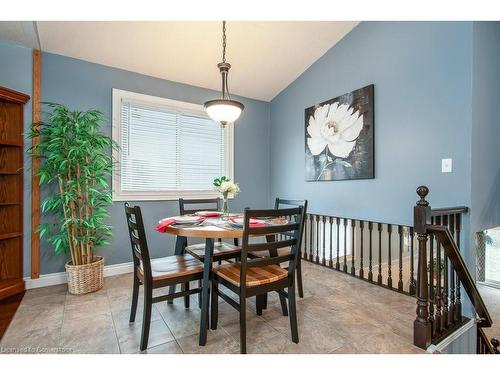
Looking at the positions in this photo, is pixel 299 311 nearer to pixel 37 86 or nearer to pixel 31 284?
pixel 31 284

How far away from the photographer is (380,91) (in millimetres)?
2840

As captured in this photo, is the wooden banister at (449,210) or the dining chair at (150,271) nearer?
the dining chair at (150,271)

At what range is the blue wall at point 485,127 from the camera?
7.28 feet

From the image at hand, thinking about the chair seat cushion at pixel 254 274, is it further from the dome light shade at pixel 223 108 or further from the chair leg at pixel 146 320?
the dome light shade at pixel 223 108

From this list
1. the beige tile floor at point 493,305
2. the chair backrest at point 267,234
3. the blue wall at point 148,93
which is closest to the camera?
the chair backrest at point 267,234

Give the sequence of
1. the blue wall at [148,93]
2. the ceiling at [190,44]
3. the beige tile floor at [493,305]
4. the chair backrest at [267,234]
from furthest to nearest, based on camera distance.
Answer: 1. the blue wall at [148,93]
2. the ceiling at [190,44]
3. the beige tile floor at [493,305]
4. the chair backrest at [267,234]

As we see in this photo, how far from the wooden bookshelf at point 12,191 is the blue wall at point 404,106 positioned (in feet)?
11.1

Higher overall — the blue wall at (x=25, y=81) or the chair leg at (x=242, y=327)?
the blue wall at (x=25, y=81)

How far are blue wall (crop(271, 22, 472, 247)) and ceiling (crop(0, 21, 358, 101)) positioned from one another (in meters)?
0.41

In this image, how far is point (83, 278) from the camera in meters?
2.54

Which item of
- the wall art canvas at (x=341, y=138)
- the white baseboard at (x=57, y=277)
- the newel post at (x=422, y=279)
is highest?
the wall art canvas at (x=341, y=138)

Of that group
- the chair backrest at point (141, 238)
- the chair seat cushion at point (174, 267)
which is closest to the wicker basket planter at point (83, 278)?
the chair seat cushion at point (174, 267)
